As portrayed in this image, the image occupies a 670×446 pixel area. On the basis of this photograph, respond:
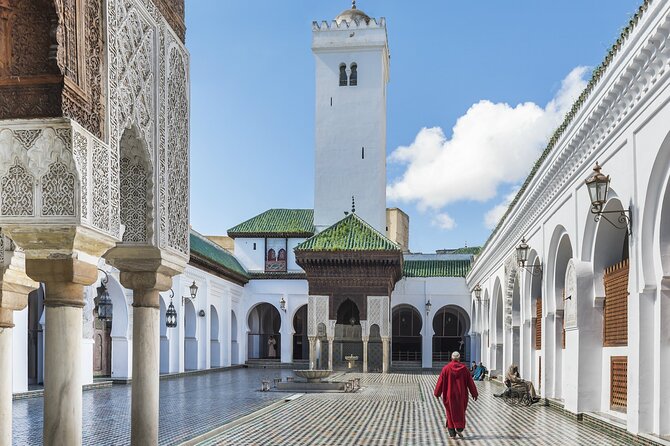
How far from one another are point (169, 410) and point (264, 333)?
20046 millimetres

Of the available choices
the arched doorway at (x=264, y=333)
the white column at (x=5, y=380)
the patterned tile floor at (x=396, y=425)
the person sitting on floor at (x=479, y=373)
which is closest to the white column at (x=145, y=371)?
the white column at (x=5, y=380)

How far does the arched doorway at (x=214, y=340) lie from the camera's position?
26.5 metres

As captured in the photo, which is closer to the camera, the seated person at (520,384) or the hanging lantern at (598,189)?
the hanging lantern at (598,189)

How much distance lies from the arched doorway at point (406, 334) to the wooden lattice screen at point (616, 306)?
21.1 metres

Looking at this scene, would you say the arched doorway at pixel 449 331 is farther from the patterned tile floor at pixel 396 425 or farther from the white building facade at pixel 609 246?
the patterned tile floor at pixel 396 425

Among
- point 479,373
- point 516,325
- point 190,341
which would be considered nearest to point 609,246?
point 516,325

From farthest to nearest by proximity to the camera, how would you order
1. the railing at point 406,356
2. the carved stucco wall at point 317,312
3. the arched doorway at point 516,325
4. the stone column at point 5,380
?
the railing at point 406,356, the carved stucco wall at point 317,312, the arched doorway at point 516,325, the stone column at point 5,380

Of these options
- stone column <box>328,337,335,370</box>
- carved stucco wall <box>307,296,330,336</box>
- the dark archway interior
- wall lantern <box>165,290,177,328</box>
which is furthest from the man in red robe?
the dark archway interior

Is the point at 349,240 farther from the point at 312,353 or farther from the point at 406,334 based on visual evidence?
the point at 406,334

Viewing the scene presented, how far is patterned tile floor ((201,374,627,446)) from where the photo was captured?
8.64 m

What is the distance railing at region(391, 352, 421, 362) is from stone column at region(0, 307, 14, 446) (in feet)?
81.8

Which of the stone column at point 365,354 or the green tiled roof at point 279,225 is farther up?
the green tiled roof at point 279,225

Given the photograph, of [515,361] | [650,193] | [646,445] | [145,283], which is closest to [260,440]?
[145,283]

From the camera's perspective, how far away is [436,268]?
29.8 meters
